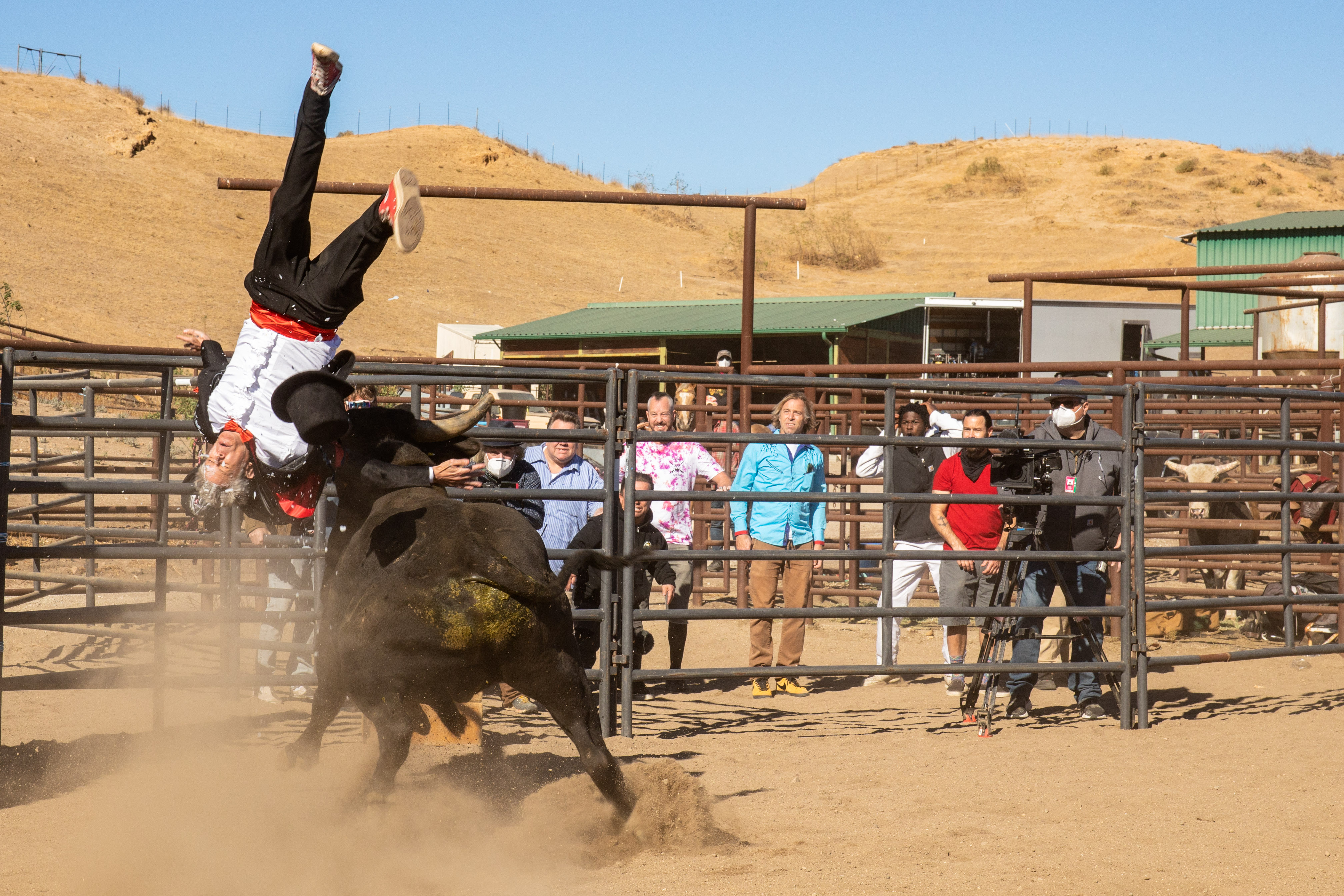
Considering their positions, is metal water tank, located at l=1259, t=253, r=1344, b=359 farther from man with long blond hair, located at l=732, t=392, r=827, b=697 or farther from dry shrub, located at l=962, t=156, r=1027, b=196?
dry shrub, located at l=962, t=156, r=1027, b=196

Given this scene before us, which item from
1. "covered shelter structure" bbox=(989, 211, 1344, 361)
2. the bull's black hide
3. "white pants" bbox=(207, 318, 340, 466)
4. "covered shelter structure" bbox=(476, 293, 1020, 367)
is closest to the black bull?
the bull's black hide

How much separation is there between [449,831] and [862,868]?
4.89ft

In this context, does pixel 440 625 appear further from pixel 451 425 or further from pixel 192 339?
pixel 192 339

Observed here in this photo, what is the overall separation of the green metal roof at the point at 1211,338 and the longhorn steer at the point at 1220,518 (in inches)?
442

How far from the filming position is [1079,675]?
21.6 feet

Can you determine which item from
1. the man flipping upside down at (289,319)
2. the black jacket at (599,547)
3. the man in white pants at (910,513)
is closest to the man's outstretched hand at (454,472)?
the man flipping upside down at (289,319)

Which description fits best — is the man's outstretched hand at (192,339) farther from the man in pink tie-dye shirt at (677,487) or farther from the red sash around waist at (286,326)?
the man in pink tie-dye shirt at (677,487)

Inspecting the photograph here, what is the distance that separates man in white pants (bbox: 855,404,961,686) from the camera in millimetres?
7648

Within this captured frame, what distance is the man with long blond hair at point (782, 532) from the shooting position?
273 inches

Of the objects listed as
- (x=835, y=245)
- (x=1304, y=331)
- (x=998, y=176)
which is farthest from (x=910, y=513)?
(x=998, y=176)

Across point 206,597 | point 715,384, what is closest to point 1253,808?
point 715,384

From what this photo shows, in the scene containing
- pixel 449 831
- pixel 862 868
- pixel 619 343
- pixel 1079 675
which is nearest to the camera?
pixel 862 868

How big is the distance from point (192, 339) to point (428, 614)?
4.60 ft

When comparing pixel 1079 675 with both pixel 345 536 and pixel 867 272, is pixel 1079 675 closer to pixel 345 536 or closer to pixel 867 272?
pixel 345 536
